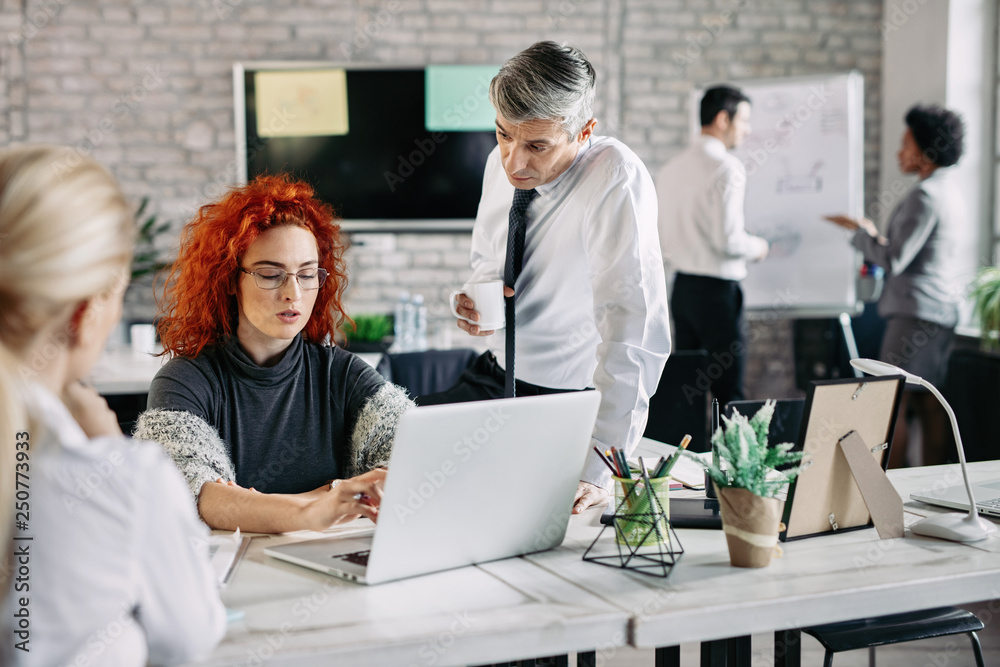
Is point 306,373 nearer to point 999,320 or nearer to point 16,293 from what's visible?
point 16,293

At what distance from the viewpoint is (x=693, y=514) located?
1.52m

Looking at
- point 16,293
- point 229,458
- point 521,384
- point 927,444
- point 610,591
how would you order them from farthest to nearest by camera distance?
1. point 927,444
2. point 521,384
3. point 229,458
4. point 610,591
5. point 16,293

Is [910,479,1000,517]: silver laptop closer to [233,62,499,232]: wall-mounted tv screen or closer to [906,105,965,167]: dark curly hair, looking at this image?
[906,105,965,167]: dark curly hair

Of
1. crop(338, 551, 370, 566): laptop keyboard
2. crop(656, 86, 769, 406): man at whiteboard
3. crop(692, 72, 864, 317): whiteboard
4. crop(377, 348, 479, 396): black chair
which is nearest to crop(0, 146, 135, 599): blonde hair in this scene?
crop(338, 551, 370, 566): laptop keyboard

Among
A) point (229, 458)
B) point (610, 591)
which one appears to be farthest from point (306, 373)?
point (610, 591)

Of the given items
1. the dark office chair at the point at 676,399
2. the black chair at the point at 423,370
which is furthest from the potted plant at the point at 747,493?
the black chair at the point at 423,370

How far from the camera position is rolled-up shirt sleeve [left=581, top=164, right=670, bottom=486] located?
1764 mm

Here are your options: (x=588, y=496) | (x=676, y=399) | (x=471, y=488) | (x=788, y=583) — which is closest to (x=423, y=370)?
(x=676, y=399)

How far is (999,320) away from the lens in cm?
384

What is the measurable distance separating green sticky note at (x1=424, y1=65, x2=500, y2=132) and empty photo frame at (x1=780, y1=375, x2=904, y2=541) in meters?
3.60

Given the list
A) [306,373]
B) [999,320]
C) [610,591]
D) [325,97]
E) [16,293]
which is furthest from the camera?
[325,97]

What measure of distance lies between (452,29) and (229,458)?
12.0 ft

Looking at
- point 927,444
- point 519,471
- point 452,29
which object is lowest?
point 927,444

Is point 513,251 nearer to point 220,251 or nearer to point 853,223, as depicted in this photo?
point 220,251
